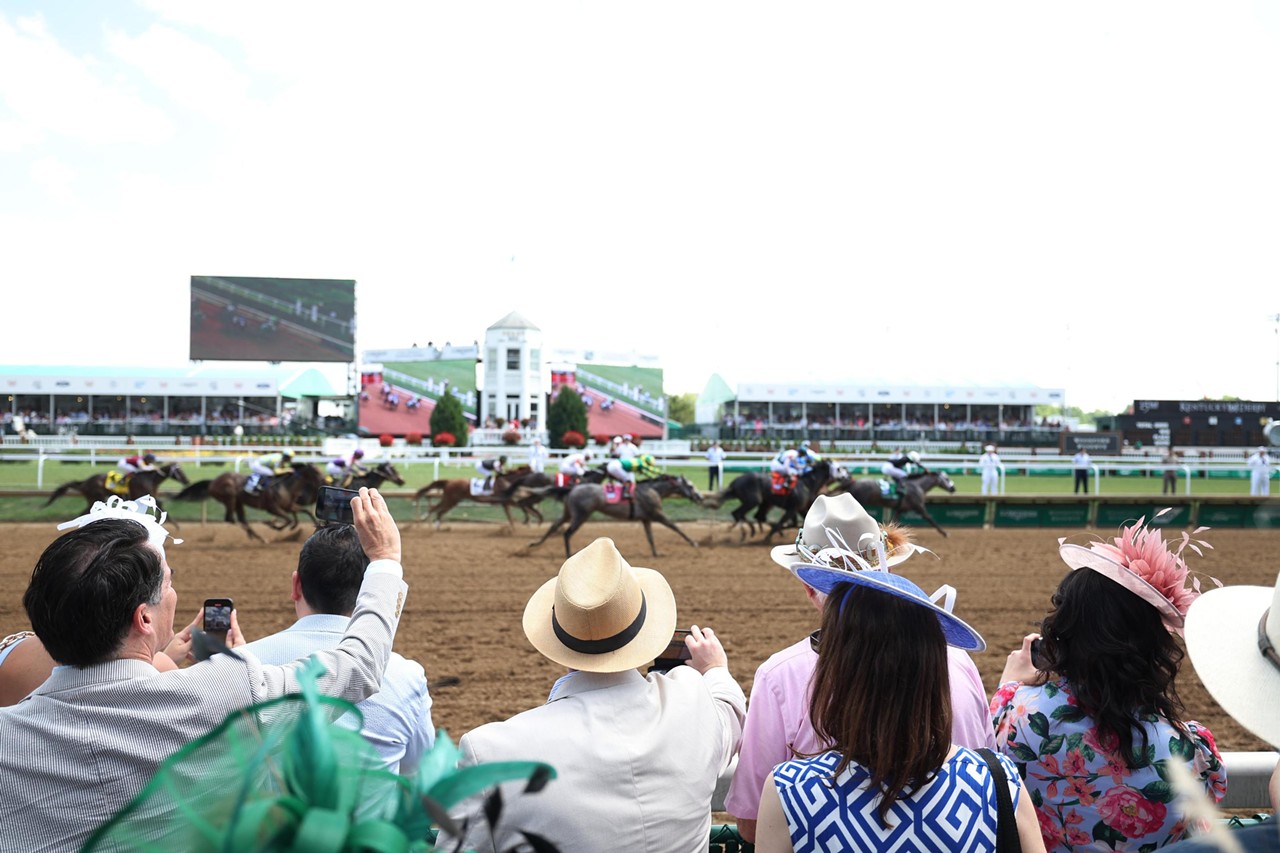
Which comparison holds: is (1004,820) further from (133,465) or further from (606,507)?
(133,465)

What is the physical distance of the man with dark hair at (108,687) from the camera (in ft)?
5.01

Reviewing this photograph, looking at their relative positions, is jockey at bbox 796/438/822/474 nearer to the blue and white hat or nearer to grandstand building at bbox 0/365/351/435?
the blue and white hat

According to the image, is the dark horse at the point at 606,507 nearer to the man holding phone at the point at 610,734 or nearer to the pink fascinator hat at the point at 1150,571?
the pink fascinator hat at the point at 1150,571

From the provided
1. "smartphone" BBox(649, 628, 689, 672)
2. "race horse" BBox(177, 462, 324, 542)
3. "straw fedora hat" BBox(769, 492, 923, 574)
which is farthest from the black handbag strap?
"race horse" BBox(177, 462, 324, 542)

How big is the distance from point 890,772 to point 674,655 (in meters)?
0.86

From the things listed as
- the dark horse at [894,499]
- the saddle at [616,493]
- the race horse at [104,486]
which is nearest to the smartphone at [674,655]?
the saddle at [616,493]

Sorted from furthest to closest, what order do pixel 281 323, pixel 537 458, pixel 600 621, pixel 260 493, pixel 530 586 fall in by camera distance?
pixel 281 323 → pixel 537 458 → pixel 260 493 → pixel 530 586 → pixel 600 621

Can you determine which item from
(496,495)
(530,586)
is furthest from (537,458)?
(530,586)

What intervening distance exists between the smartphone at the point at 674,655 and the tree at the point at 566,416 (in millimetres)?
37970

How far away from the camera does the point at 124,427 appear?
3812 centimetres

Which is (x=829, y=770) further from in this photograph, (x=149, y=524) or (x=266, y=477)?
(x=266, y=477)

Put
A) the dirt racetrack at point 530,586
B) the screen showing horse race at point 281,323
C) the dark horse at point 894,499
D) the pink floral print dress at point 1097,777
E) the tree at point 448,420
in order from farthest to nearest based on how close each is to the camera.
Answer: the screen showing horse race at point 281,323 < the tree at point 448,420 < the dark horse at point 894,499 < the dirt racetrack at point 530,586 < the pink floral print dress at point 1097,777

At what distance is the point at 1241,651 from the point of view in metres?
1.41

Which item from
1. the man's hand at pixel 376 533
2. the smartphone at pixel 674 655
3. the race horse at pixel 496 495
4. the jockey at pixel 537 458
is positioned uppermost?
the man's hand at pixel 376 533
